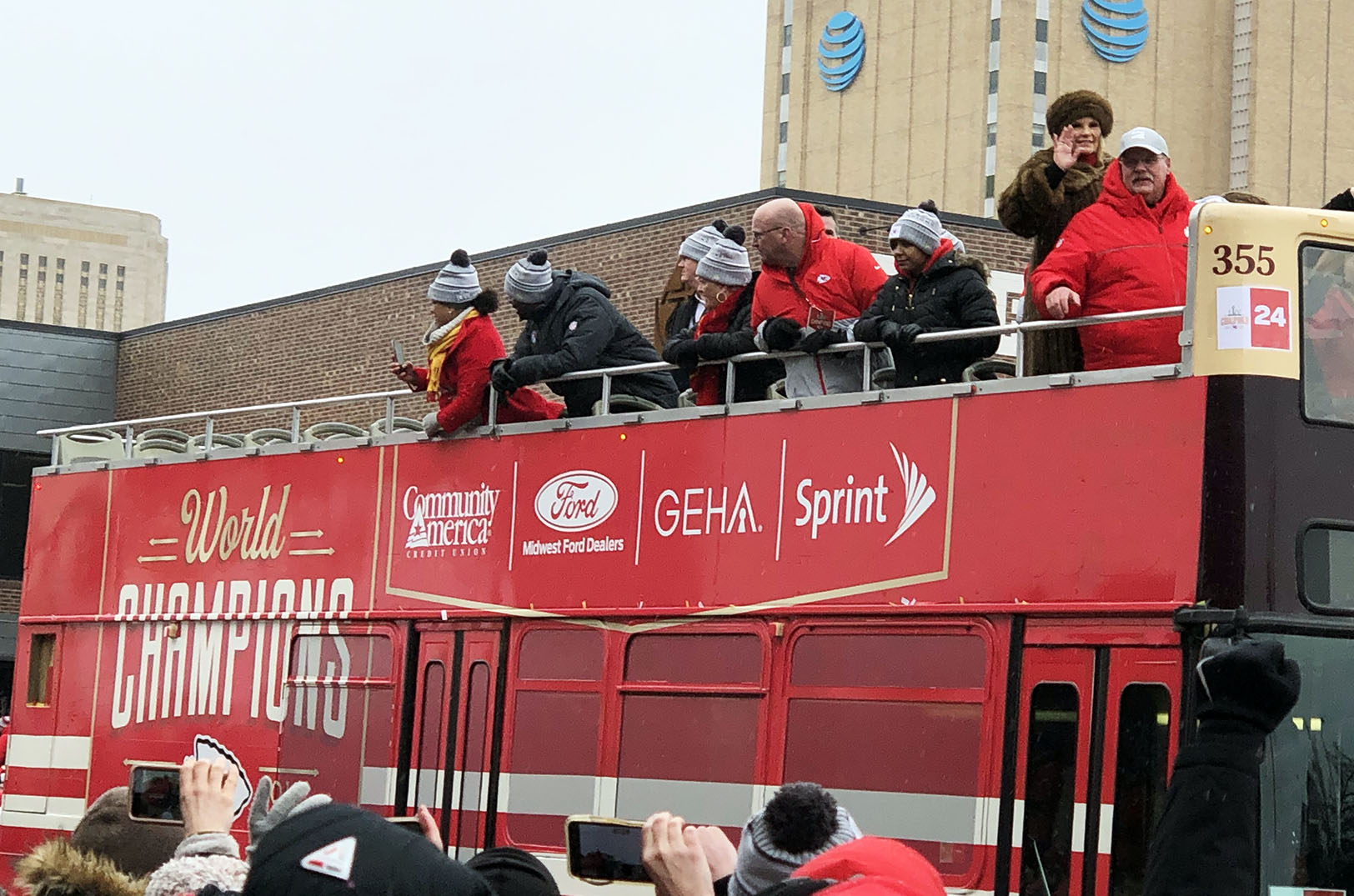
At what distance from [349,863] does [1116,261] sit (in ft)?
21.3

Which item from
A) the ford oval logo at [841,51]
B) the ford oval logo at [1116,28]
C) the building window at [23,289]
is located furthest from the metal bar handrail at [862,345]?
the building window at [23,289]

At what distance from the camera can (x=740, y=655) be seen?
996 cm

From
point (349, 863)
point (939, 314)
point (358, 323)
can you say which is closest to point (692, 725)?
point (939, 314)

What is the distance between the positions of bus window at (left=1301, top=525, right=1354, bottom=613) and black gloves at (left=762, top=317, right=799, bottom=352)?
9.26ft

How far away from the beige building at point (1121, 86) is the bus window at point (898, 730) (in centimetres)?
6785

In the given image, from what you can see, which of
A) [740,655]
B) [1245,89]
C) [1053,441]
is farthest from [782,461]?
[1245,89]

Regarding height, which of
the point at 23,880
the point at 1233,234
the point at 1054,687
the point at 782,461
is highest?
the point at 1233,234

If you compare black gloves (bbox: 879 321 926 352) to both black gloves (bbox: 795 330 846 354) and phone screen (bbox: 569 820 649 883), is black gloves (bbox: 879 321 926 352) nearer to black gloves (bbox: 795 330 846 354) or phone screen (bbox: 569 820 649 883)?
black gloves (bbox: 795 330 846 354)

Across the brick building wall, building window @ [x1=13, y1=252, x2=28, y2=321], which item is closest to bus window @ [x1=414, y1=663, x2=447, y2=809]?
the brick building wall

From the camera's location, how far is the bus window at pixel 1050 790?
841cm

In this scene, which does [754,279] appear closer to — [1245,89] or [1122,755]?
[1122,755]

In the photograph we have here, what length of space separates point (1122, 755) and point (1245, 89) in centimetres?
7436

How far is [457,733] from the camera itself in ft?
37.6

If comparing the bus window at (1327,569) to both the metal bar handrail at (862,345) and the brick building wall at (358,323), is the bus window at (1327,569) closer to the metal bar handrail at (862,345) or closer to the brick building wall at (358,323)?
the metal bar handrail at (862,345)
